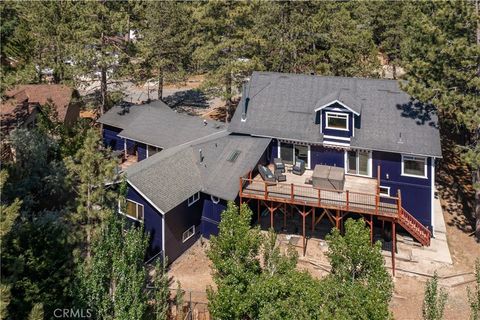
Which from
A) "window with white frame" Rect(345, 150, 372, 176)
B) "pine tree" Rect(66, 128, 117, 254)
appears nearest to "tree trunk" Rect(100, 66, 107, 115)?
"pine tree" Rect(66, 128, 117, 254)

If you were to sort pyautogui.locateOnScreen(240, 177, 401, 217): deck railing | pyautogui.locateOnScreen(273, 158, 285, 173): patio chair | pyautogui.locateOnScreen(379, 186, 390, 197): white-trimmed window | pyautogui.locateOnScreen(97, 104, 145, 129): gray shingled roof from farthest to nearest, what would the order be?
pyautogui.locateOnScreen(97, 104, 145, 129): gray shingled roof, pyautogui.locateOnScreen(273, 158, 285, 173): patio chair, pyautogui.locateOnScreen(379, 186, 390, 197): white-trimmed window, pyautogui.locateOnScreen(240, 177, 401, 217): deck railing

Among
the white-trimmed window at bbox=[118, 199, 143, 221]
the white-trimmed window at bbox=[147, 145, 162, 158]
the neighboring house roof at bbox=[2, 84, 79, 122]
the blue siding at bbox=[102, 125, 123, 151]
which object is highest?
Answer: the neighboring house roof at bbox=[2, 84, 79, 122]

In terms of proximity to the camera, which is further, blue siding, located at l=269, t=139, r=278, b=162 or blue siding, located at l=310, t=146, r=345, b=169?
blue siding, located at l=269, t=139, r=278, b=162

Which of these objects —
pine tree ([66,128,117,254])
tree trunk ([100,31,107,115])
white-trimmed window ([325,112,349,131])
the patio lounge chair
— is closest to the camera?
pine tree ([66,128,117,254])

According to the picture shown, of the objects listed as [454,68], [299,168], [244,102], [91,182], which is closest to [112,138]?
[244,102]

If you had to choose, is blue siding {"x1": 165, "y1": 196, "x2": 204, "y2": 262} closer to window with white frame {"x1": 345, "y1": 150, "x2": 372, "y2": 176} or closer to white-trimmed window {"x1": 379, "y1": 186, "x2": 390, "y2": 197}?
window with white frame {"x1": 345, "y1": 150, "x2": 372, "y2": 176}

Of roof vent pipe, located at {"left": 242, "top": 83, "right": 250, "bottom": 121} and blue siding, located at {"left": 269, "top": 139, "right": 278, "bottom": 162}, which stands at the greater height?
roof vent pipe, located at {"left": 242, "top": 83, "right": 250, "bottom": 121}

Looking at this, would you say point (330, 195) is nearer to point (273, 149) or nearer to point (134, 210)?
point (273, 149)
